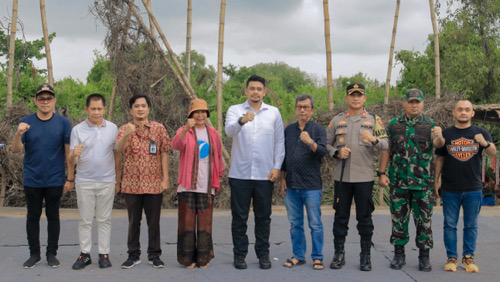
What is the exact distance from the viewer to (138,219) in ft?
15.7

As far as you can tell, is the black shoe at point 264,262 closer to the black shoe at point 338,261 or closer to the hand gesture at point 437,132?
the black shoe at point 338,261

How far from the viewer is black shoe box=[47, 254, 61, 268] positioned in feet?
15.4

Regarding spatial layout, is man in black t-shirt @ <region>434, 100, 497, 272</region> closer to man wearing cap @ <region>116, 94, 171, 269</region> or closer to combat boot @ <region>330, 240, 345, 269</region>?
combat boot @ <region>330, 240, 345, 269</region>

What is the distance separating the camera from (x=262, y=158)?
4.75m

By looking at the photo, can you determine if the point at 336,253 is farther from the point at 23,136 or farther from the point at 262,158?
the point at 23,136

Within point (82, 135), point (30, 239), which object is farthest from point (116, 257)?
point (82, 135)

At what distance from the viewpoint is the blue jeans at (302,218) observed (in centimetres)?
474

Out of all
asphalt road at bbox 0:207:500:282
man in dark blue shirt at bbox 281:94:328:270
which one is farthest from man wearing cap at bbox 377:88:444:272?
man in dark blue shirt at bbox 281:94:328:270

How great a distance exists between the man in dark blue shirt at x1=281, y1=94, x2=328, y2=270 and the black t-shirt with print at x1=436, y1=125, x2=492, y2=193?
1.20 metres

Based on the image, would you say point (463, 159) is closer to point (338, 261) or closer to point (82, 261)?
point (338, 261)

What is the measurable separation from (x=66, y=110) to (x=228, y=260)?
17.2ft

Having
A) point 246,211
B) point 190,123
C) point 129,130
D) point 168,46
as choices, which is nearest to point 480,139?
point 246,211

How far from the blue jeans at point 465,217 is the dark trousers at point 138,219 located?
2.73 meters

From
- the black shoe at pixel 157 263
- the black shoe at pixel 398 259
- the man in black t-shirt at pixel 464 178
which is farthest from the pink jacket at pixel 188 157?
the man in black t-shirt at pixel 464 178
